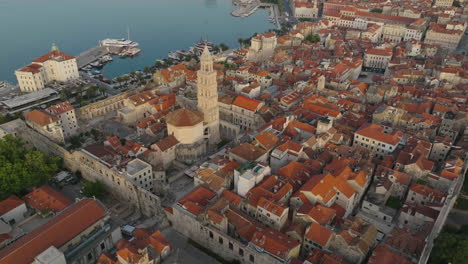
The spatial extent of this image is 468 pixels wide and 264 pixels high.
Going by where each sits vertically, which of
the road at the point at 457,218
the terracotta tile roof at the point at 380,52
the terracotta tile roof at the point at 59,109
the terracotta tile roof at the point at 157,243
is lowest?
the road at the point at 457,218

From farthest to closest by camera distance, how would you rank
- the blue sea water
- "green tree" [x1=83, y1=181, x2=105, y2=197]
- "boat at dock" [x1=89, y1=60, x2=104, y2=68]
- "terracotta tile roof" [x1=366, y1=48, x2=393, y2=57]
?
1. the blue sea water
2. "boat at dock" [x1=89, y1=60, x2=104, y2=68]
3. "terracotta tile roof" [x1=366, y1=48, x2=393, y2=57]
4. "green tree" [x1=83, y1=181, x2=105, y2=197]

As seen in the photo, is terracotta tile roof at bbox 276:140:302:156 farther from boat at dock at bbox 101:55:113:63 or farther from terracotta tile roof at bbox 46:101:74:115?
boat at dock at bbox 101:55:113:63

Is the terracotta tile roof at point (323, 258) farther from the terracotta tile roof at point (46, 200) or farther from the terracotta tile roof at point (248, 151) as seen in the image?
the terracotta tile roof at point (46, 200)

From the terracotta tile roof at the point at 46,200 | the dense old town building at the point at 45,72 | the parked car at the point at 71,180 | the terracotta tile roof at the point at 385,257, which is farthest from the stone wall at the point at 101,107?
the terracotta tile roof at the point at 385,257

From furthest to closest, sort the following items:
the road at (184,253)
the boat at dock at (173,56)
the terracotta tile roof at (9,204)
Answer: the boat at dock at (173,56), the terracotta tile roof at (9,204), the road at (184,253)

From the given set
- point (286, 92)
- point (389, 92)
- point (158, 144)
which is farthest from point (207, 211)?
point (389, 92)

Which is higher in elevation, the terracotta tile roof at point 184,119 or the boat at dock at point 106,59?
the terracotta tile roof at point 184,119

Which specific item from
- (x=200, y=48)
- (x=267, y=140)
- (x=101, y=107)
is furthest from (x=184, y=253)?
(x=200, y=48)

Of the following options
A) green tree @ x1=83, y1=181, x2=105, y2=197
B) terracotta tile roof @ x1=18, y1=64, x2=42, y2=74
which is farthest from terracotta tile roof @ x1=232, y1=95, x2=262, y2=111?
terracotta tile roof @ x1=18, y1=64, x2=42, y2=74
